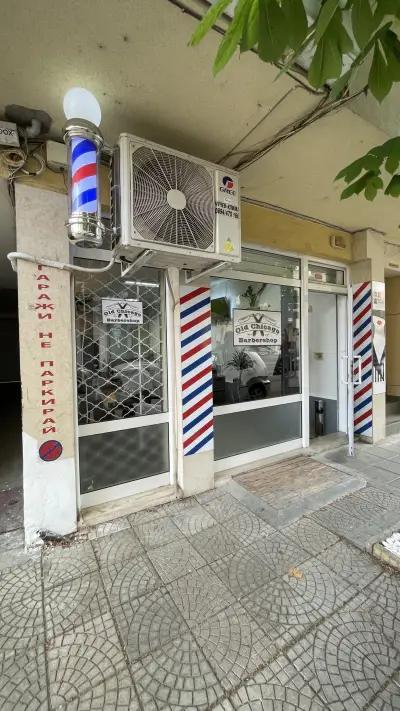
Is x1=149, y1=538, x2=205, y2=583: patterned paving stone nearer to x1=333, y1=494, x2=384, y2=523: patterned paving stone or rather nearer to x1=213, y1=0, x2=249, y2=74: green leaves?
x1=333, y1=494, x2=384, y2=523: patterned paving stone

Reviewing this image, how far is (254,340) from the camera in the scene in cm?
352

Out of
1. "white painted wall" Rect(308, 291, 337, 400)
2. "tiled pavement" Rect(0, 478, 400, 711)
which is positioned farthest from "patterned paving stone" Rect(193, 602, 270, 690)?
"white painted wall" Rect(308, 291, 337, 400)

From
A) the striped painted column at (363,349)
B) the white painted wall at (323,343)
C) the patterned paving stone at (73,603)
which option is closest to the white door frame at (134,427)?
the patterned paving stone at (73,603)

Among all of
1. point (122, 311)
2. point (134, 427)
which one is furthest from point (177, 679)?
point (122, 311)

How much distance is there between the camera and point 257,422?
3539mm

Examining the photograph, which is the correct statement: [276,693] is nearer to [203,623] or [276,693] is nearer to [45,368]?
[203,623]

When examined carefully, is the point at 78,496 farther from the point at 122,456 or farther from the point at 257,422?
the point at 257,422

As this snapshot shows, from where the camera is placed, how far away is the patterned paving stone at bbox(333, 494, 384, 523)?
2.49 meters

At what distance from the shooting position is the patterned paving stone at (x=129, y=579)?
70.6 inches

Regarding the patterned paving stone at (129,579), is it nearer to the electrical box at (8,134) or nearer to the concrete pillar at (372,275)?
the electrical box at (8,134)

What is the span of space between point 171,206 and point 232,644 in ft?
8.41

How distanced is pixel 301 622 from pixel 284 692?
0.37 meters

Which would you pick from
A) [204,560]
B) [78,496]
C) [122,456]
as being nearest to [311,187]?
[122,456]

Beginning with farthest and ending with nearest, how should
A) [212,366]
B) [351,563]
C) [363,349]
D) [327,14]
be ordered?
[363,349], [212,366], [351,563], [327,14]
